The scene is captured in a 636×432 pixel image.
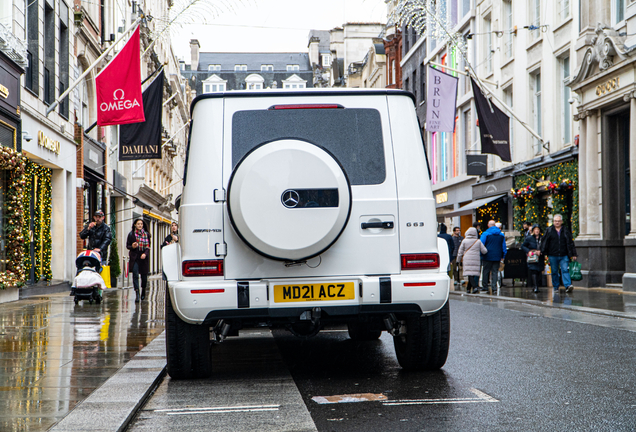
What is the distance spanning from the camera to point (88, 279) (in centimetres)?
1398

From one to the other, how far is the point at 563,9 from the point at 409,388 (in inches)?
→ 822

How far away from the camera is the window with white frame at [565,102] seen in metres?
23.7

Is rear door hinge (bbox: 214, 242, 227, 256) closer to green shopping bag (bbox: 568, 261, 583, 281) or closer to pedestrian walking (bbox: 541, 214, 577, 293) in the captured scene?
pedestrian walking (bbox: 541, 214, 577, 293)

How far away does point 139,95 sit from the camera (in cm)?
1712

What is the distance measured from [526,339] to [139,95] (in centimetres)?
1140

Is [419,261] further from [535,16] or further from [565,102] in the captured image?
[535,16]

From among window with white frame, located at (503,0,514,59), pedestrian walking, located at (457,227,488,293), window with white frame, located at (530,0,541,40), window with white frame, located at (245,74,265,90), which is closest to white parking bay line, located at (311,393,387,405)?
pedestrian walking, located at (457,227,488,293)

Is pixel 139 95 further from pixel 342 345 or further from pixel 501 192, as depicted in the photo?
pixel 501 192

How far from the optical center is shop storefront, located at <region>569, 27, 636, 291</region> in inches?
733

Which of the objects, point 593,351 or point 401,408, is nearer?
point 401,408

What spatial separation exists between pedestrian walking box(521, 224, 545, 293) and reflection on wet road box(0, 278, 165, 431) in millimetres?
9222

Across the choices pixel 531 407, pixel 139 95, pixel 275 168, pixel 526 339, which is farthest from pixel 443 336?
pixel 139 95

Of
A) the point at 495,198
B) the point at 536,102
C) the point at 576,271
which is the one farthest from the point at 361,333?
the point at 495,198

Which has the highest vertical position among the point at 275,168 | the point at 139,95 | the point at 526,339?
the point at 139,95
